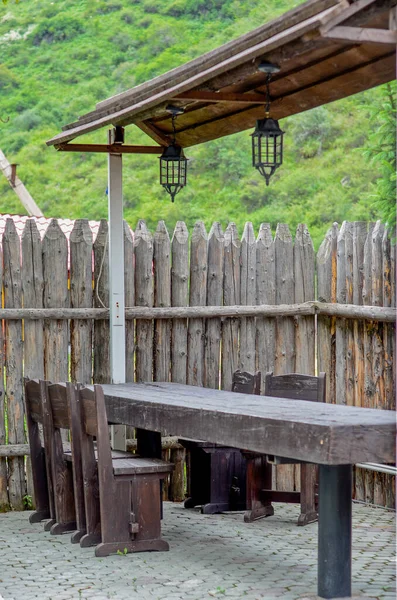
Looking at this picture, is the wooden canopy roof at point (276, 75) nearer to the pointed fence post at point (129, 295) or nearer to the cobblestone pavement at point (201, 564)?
the pointed fence post at point (129, 295)

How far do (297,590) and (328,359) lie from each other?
3.51 m

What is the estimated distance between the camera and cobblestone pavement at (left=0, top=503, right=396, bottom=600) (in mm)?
5207

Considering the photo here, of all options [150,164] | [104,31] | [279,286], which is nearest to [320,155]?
[150,164]

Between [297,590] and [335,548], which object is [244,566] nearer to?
[297,590]

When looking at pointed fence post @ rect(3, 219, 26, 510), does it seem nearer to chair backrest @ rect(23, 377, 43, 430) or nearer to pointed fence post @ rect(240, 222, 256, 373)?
chair backrest @ rect(23, 377, 43, 430)

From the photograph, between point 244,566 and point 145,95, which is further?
point 145,95

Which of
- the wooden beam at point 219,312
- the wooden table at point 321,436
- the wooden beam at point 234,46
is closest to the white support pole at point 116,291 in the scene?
the wooden beam at point 219,312

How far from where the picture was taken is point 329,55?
5848 millimetres

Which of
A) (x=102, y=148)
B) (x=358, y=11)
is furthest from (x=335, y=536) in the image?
(x=102, y=148)

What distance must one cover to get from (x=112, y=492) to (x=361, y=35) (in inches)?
123

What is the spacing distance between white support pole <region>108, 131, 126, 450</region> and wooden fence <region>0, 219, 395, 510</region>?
250mm

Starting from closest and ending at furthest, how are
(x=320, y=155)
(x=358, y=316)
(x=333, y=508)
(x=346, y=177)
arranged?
(x=333, y=508)
(x=358, y=316)
(x=346, y=177)
(x=320, y=155)

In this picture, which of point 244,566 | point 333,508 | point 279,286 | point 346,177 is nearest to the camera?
point 333,508

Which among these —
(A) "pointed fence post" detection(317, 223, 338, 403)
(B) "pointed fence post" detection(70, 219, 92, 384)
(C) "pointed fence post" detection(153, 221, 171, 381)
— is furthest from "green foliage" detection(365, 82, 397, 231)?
(B) "pointed fence post" detection(70, 219, 92, 384)
